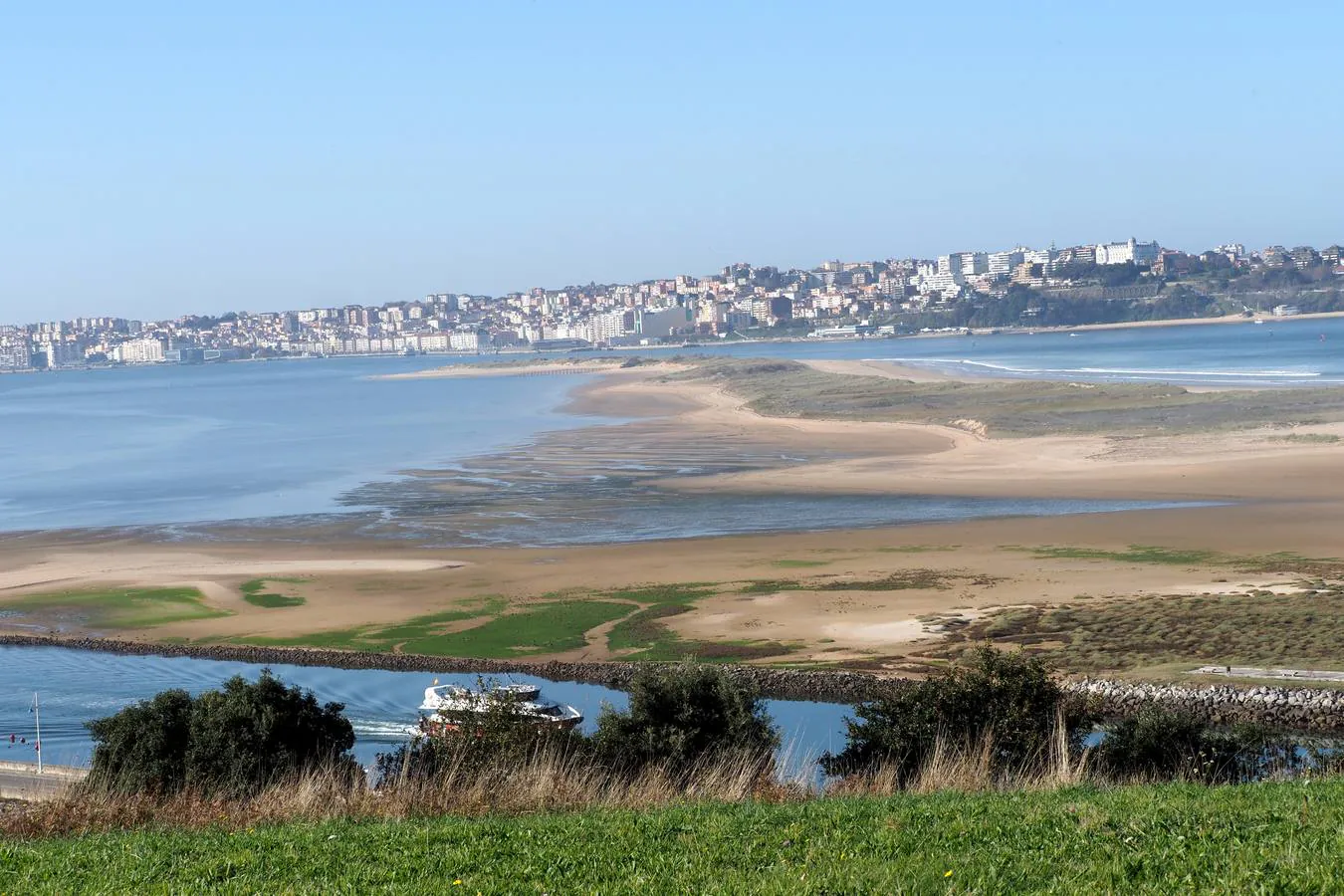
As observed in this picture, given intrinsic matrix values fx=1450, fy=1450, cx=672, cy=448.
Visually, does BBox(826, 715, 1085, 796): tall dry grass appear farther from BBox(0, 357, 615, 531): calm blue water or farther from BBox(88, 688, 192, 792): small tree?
BBox(0, 357, 615, 531): calm blue water

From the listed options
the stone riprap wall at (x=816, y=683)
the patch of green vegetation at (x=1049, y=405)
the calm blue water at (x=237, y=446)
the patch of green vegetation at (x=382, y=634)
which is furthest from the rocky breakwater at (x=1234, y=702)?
the patch of green vegetation at (x=1049, y=405)

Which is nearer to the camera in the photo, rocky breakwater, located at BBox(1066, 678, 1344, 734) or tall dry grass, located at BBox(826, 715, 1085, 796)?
tall dry grass, located at BBox(826, 715, 1085, 796)

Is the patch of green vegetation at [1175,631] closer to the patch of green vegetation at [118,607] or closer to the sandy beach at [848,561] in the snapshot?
the sandy beach at [848,561]

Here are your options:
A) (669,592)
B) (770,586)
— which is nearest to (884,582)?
(770,586)

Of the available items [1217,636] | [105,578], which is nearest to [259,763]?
[1217,636]

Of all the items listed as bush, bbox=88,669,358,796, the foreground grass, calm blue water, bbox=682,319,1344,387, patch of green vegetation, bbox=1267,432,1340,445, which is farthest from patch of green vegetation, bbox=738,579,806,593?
calm blue water, bbox=682,319,1344,387

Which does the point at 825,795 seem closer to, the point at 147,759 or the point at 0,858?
the point at 0,858
